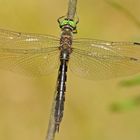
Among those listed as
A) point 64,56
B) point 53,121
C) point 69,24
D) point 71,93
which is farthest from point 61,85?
point 71,93

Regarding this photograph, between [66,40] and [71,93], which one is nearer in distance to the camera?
[66,40]

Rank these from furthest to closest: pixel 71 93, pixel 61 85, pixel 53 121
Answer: pixel 71 93
pixel 61 85
pixel 53 121

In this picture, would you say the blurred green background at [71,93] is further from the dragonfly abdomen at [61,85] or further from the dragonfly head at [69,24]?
the dragonfly head at [69,24]

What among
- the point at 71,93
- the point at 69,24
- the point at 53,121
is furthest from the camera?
the point at 71,93

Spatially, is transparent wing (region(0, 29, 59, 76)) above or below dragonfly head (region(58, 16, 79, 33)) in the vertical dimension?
below

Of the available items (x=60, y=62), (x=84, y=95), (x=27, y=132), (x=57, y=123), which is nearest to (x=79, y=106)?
(x=84, y=95)

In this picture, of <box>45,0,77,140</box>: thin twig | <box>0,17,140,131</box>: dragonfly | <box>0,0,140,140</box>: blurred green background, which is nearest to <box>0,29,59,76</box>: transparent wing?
<box>0,17,140,131</box>: dragonfly

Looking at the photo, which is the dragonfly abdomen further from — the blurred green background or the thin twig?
the blurred green background

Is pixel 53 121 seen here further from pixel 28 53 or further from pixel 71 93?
pixel 71 93
